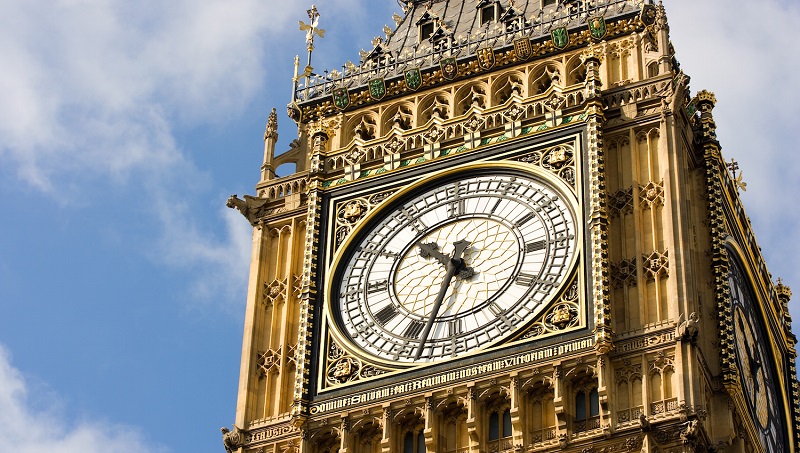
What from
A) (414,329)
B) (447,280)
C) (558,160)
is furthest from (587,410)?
(558,160)

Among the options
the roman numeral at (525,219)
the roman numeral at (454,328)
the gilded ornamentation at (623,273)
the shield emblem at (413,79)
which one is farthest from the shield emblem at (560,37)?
the roman numeral at (454,328)

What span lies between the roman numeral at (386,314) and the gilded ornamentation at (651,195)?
394 cm

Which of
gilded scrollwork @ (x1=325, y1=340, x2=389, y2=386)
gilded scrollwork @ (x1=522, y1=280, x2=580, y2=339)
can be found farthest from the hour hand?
gilded scrollwork @ (x1=522, y1=280, x2=580, y2=339)

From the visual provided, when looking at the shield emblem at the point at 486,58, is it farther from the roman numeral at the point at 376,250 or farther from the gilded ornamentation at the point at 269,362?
the gilded ornamentation at the point at 269,362

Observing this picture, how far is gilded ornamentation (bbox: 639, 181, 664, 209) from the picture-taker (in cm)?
3303

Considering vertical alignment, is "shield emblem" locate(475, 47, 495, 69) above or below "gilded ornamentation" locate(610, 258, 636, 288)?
above

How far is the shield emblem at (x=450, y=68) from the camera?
37.0 meters

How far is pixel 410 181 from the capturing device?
114 feet

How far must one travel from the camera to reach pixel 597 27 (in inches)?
1436

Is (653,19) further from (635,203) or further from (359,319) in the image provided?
(359,319)

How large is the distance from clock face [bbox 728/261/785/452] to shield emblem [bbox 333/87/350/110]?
7.11 meters

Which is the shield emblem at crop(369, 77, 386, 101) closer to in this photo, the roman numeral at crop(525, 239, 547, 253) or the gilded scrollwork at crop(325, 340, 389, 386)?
the roman numeral at crop(525, 239, 547, 253)

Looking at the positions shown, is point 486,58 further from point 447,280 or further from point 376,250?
point 447,280

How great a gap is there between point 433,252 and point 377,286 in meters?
0.98
